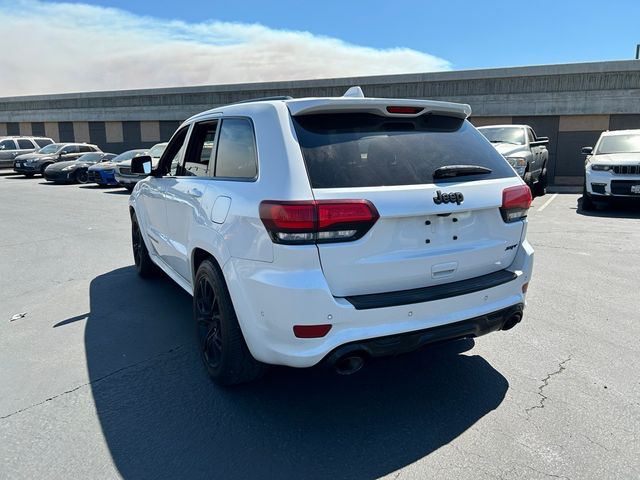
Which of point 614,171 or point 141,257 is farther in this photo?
point 614,171

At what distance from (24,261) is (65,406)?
476 centimetres

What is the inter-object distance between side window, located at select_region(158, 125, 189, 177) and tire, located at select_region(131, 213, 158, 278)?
1162 millimetres

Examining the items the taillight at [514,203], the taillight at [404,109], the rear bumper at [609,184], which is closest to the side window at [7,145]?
the rear bumper at [609,184]

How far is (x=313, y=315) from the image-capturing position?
103 inches

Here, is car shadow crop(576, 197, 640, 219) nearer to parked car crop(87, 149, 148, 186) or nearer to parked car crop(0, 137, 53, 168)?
parked car crop(87, 149, 148, 186)

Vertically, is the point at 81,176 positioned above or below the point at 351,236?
below

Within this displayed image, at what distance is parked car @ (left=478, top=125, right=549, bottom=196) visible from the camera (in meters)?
11.2

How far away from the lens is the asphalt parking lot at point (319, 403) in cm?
261

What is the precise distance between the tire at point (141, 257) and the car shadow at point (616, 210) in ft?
29.1

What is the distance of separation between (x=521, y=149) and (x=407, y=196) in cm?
991

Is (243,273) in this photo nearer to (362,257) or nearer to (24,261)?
(362,257)

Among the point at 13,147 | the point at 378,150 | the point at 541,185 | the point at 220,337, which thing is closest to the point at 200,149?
the point at 220,337

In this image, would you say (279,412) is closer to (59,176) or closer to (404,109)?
(404,109)

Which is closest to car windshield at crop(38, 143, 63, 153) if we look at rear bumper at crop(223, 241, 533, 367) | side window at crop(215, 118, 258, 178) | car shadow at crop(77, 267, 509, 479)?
car shadow at crop(77, 267, 509, 479)
